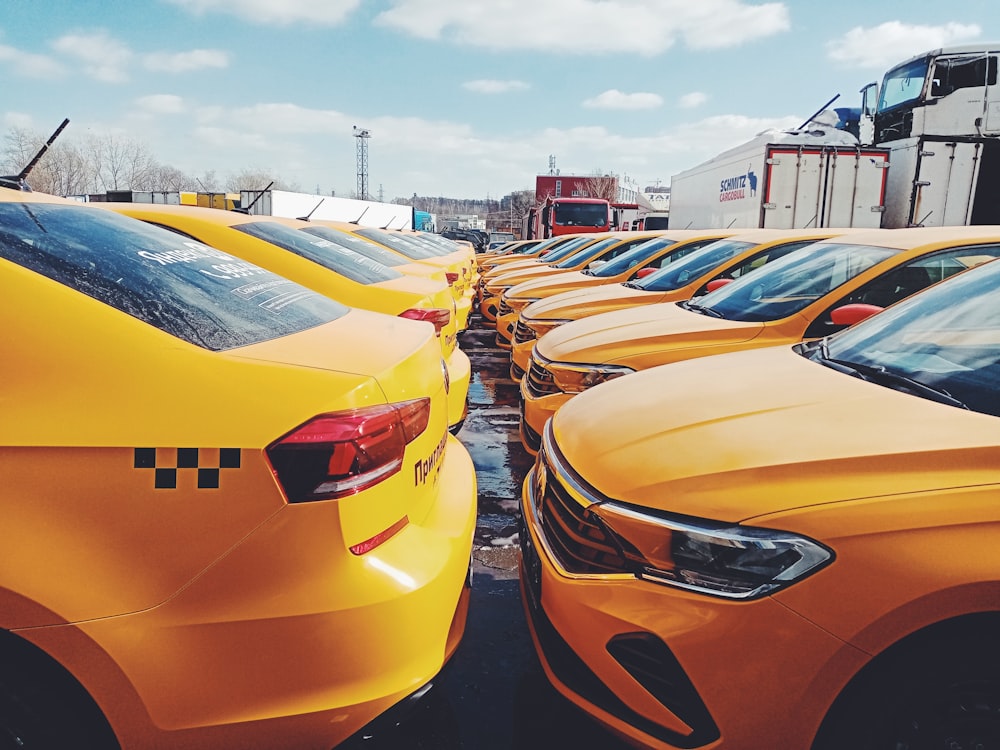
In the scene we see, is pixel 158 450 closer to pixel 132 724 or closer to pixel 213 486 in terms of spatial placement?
pixel 213 486

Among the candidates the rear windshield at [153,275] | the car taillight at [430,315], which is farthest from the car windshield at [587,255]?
the rear windshield at [153,275]

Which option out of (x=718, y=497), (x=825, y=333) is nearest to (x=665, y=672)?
(x=718, y=497)

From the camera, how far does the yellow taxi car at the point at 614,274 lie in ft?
26.9

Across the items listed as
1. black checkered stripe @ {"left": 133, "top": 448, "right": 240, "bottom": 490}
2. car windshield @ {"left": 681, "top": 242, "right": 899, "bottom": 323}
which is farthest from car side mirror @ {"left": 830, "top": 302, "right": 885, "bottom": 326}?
black checkered stripe @ {"left": 133, "top": 448, "right": 240, "bottom": 490}

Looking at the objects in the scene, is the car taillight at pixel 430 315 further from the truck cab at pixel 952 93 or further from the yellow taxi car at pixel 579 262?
the truck cab at pixel 952 93

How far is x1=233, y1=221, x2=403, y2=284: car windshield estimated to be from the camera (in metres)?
4.76

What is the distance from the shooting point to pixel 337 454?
1.63m

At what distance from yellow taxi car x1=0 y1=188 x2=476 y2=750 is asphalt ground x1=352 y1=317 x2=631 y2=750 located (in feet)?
1.01

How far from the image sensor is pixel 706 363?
2.93 metres

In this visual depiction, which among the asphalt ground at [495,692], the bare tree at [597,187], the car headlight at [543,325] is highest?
the bare tree at [597,187]

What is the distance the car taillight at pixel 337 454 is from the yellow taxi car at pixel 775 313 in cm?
243

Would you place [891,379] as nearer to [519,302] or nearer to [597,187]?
[519,302]

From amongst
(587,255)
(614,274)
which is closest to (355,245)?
(614,274)

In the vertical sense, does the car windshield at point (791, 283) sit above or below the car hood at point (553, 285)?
above
